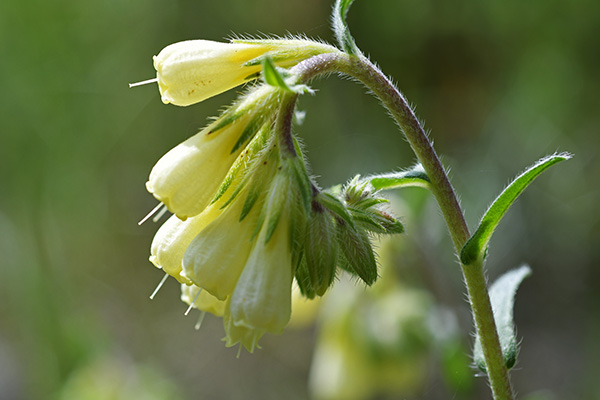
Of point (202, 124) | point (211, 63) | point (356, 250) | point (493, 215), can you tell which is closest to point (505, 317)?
point (493, 215)

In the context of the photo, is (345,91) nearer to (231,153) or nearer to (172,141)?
(172,141)

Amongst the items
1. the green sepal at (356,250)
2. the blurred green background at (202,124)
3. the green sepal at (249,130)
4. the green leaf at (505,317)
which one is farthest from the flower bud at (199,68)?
the blurred green background at (202,124)

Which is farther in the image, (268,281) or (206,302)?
(206,302)

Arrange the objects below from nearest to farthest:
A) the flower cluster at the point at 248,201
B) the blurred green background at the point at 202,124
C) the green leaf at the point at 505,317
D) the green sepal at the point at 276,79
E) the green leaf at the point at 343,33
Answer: the green sepal at the point at 276,79
the flower cluster at the point at 248,201
the green leaf at the point at 343,33
the green leaf at the point at 505,317
the blurred green background at the point at 202,124

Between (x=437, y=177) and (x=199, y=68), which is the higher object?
(x=199, y=68)

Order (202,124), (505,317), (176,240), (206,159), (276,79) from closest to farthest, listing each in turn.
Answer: (276,79), (206,159), (176,240), (505,317), (202,124)

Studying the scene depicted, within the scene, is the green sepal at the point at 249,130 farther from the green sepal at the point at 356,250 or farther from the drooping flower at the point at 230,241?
the green sepal at the point at 356,250

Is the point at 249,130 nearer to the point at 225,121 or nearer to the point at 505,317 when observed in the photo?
the point at 225,121

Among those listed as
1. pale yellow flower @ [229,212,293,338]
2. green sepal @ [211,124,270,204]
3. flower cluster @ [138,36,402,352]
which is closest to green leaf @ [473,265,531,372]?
flower cluster @ [138,36,402,352]
